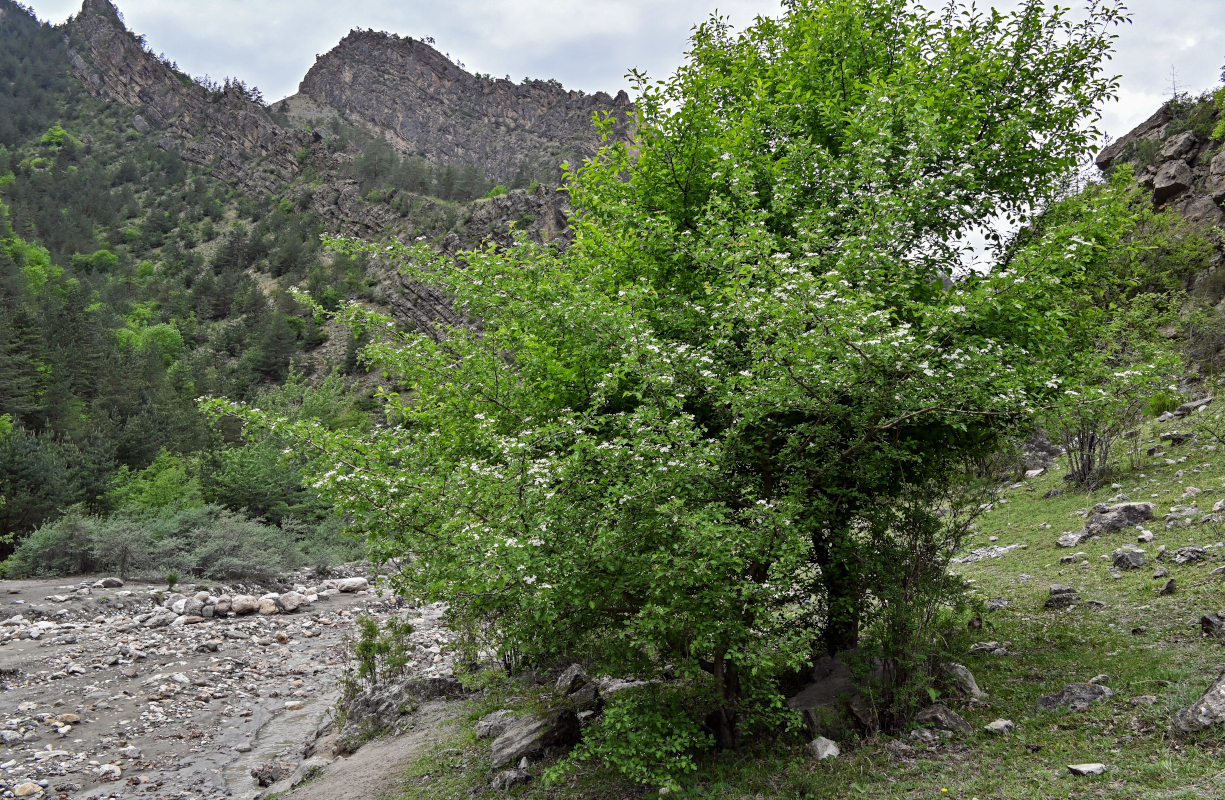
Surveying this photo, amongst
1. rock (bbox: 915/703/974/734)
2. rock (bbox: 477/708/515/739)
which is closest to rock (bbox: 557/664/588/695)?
rock (bbox: 477/708/515/739)

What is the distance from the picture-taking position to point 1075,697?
6145 mm

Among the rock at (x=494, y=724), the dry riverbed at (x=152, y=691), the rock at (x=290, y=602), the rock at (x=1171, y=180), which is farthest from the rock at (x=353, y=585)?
the rock at (x=1171, y=180)

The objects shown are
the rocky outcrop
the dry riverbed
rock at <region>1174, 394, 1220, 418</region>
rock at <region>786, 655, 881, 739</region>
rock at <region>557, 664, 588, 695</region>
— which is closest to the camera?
rock at <region>786, 655, 881, 739</region>

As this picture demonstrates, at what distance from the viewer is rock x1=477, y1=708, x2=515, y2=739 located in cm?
868

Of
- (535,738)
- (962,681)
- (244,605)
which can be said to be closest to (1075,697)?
(962,681)

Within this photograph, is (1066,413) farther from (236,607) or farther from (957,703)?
(236,607)

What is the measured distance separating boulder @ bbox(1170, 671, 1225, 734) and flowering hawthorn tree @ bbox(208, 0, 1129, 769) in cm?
199

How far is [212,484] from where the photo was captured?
1320 inches

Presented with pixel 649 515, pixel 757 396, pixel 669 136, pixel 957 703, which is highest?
pixel 669 136

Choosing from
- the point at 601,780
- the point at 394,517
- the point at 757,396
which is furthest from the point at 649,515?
the point at 601,780

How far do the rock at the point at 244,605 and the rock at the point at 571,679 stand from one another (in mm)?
14847

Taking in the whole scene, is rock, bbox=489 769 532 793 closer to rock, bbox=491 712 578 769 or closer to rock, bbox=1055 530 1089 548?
rock, bbox=491 712 578 769

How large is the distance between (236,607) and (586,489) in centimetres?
1934

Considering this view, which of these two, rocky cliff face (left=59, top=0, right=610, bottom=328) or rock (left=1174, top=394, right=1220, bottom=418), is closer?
rock (left=1174, top=394, right=1220, bottom=418)
